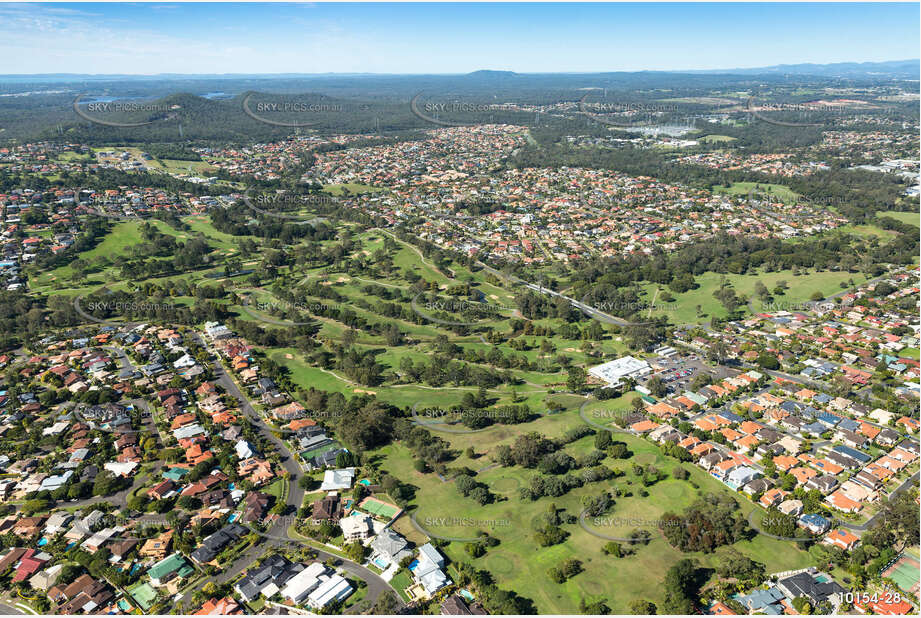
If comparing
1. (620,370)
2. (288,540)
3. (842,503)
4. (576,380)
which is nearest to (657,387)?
(620,370)

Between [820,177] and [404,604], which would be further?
[820,177]

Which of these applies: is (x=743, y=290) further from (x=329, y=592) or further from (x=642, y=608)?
(x=329, y=592)

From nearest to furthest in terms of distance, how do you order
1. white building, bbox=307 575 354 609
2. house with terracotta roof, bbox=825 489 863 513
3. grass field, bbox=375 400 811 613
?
1. white building, bbox=307 575 354 609
2. grass field, bbox=375 400 811 613
3. house with terracotta roof, bbox=825 489 863 513

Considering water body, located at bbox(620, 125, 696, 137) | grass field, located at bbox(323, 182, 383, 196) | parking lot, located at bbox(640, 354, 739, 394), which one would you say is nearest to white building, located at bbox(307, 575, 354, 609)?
parking lot, located at bbox(640, 354, 739, 394)

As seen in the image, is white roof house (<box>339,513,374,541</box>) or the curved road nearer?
the curved road

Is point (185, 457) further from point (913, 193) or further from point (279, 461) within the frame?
point (913, 193)

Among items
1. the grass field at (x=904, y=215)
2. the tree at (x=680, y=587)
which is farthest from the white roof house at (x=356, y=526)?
the grass field at (x=904, y=215)

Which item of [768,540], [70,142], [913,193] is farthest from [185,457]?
[70,142]

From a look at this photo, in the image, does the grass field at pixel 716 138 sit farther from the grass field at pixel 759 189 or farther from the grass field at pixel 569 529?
the grass field at pixel 569 529

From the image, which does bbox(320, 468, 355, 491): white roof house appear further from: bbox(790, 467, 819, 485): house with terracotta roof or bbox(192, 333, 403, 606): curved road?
bbox(790, 467, 819, 485): house with terracotta roof
